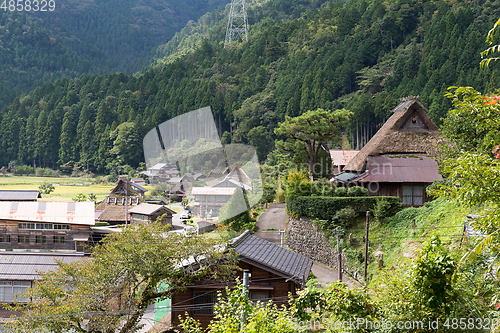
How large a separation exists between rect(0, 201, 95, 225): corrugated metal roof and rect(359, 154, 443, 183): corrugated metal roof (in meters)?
14.2

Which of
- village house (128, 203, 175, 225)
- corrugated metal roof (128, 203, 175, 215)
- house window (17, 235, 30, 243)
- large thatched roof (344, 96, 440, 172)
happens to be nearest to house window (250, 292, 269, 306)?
large thatched roof (344, 96, 440, 172)

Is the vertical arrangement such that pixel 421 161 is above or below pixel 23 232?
above

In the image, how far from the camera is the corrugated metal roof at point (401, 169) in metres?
16.3

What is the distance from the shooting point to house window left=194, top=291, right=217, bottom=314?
31.8 ft

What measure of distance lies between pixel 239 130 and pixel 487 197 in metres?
56.5

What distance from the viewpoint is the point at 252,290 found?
9.83 meters

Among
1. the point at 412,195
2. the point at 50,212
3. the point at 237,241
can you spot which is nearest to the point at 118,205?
the point at 50,212

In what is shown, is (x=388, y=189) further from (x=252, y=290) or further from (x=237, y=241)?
(x=252, y=290)

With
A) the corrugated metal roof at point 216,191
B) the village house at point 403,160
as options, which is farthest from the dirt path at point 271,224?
the village house at point 403,160

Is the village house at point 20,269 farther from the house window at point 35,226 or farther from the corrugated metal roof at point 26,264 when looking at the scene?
the house window at point 35,226

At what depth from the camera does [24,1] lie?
13950 centimetres

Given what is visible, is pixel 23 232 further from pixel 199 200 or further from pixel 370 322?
pixel 370 322

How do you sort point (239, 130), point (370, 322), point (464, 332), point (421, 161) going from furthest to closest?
point (239, 130), point (421, 161), point (370, 322), point (464, 332)

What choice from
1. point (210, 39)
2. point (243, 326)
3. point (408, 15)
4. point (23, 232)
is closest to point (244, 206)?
point (23, 232)
